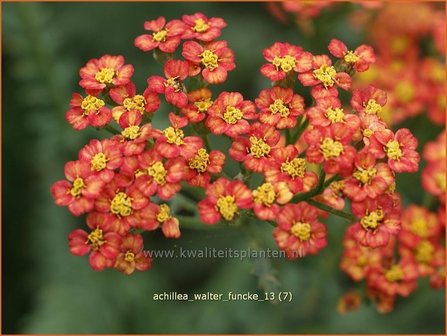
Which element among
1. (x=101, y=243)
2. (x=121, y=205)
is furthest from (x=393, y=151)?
(x=101, y=243)

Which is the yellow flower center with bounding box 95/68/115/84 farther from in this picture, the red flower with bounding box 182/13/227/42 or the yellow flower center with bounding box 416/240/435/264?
the yellow flower center with bounding box 416/240/435/264

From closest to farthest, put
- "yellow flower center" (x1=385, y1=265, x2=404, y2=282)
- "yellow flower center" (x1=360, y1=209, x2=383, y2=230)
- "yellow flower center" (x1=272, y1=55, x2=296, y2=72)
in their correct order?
"yellow flower center" (x1=360, y1=209, x2=383, y2=230) → "yellow flower center" (x1=272, y1=55, x2=296, y2=72) → "yellow flower center" (x1=385, y1=265, x2=404, y2=282)

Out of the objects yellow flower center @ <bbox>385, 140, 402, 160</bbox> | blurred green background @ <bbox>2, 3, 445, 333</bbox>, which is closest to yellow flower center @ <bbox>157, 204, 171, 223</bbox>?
yellow flower center @ <bbox>385, 140, 402, 160</bbox>

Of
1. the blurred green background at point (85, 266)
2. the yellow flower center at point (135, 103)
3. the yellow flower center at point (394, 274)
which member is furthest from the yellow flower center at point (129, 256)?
the yellow flower center at point (394, 274)

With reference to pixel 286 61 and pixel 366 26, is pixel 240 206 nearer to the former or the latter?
pixel 286 61

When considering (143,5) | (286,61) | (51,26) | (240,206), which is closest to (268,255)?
(240,206)

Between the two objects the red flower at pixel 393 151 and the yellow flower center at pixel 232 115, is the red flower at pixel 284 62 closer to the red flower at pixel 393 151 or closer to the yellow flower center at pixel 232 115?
the yellow flower center at pixel 232 115

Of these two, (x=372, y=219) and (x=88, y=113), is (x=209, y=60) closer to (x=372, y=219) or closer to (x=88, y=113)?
(x=88, y=113)
